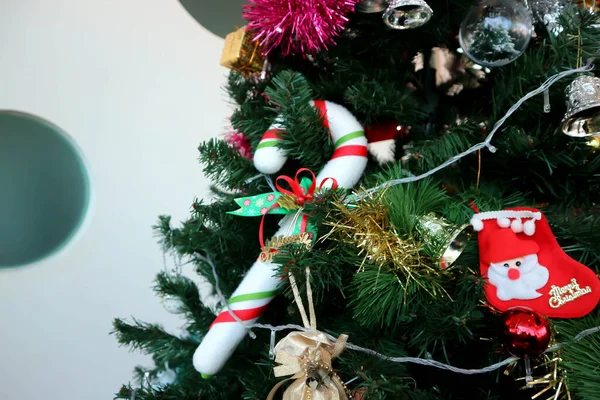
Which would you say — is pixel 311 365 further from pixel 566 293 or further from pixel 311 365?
pixel 566 293

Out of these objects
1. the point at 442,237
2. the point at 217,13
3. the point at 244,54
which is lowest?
the point at 442,237

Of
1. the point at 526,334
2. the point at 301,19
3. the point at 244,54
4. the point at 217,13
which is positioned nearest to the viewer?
the point at 526,334

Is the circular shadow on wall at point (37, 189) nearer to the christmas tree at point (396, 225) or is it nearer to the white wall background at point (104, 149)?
the white wall background at point (104, 149)

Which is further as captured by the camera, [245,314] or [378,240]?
[245,314]

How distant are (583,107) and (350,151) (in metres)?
0.24

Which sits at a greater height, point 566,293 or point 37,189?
point 37,189

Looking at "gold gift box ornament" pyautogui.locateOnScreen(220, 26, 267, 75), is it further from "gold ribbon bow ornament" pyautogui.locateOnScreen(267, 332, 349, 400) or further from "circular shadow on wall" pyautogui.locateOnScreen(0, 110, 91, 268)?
"circular shadow on wall" pyautogui.locateOnScreen(0, 110, 91, 268)

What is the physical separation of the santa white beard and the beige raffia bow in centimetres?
18

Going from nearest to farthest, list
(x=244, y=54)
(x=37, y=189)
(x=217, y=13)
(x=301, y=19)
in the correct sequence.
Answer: (x=301, y=19), (x=244, y=54), (x=37, y=189), (x=217, y=13)

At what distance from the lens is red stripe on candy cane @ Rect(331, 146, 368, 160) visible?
54 centimetres

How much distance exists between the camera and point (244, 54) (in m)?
0.63

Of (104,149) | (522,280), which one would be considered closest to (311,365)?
(522,280)

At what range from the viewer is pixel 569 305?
44cm

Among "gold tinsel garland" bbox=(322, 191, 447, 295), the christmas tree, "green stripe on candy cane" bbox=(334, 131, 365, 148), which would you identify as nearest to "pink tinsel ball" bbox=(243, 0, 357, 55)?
the christmas tree
